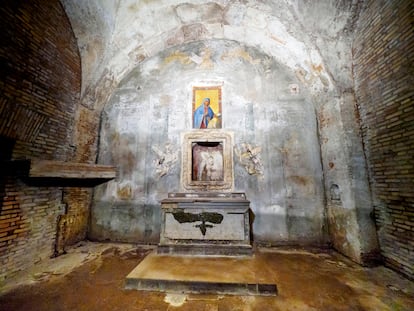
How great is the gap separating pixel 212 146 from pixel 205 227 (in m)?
2.44

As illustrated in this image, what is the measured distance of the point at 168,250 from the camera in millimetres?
4332

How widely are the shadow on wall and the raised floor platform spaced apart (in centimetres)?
274

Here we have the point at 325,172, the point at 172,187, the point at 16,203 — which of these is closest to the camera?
the point at 16,203

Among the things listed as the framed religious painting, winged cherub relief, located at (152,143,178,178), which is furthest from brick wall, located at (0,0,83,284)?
the framed religious painting

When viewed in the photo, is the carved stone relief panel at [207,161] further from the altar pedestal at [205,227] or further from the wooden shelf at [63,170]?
the wooden shelf at [63,170]

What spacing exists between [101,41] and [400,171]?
292 inches

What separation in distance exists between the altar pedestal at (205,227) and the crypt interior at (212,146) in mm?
32

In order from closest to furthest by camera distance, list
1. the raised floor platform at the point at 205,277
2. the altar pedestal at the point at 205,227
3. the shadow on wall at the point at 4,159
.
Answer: the raised floor platform at the point at 205,277 < the shadow on wall at the point at 4,159 < the altar pedestal at the point at 205,227

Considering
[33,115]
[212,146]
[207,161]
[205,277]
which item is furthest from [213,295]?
[33,115]

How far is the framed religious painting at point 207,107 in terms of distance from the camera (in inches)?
231

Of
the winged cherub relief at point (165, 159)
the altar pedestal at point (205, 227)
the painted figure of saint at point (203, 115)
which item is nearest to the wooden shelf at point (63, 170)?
the winged cherub relief at point (165, 159)

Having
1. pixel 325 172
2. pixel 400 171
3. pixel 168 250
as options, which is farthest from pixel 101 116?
pixel 400 171

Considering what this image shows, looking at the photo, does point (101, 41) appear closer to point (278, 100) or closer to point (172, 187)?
point (172, 187)

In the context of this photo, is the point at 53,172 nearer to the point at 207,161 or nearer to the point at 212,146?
Result: the point at 207,161
